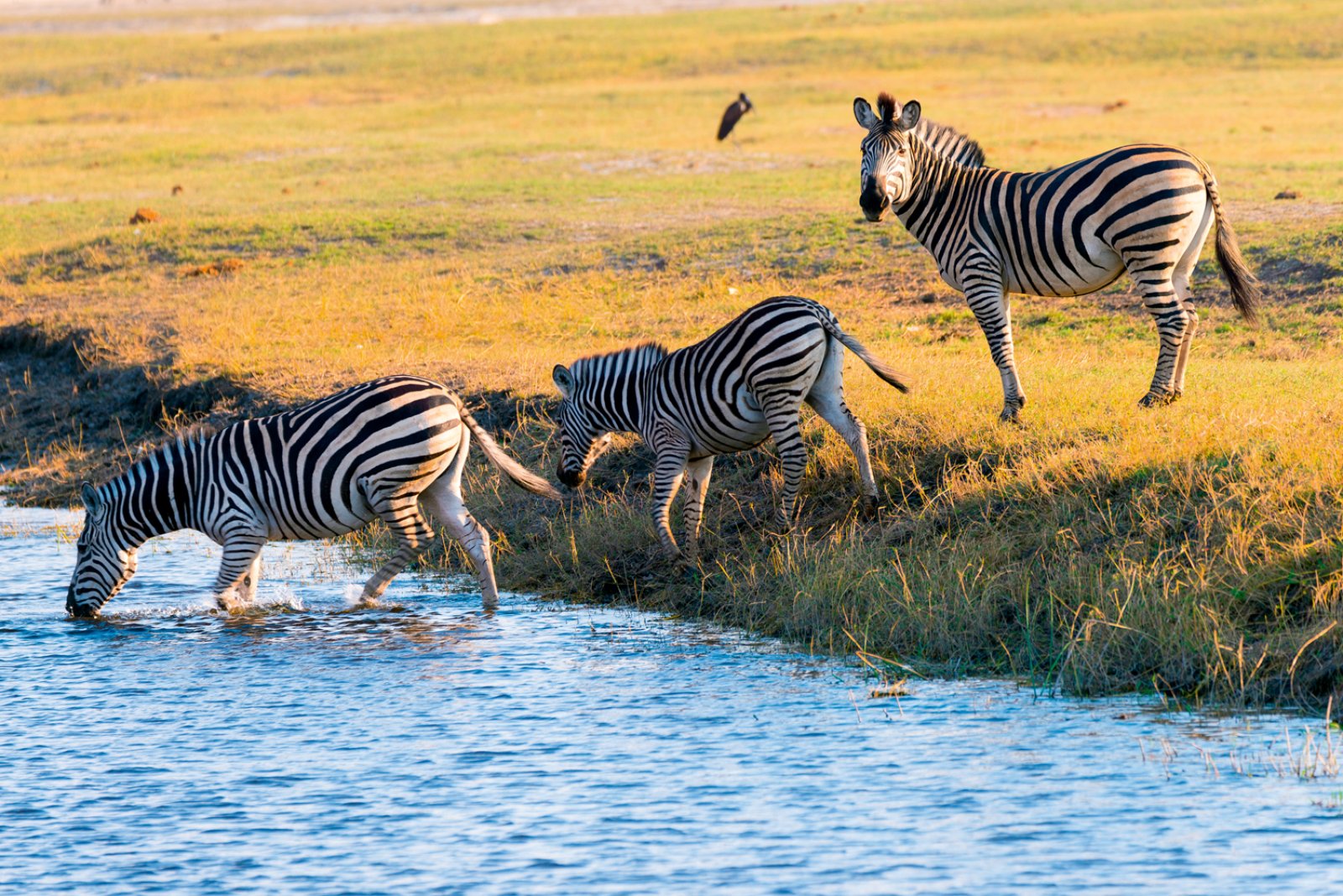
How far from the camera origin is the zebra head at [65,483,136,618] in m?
10.2

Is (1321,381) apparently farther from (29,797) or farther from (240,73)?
(240,73)

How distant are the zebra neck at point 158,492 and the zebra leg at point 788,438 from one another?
12.3ft

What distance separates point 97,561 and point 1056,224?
6.72 metres

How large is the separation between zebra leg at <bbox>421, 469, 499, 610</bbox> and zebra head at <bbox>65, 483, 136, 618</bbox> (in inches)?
80.3

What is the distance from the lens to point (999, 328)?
10.9 m

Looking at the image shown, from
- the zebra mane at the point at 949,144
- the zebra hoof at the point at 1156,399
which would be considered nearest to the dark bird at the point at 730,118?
the zebra mane at the point at 949,144

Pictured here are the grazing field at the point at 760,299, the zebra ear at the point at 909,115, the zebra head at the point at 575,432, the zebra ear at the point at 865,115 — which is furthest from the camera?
the zebra ear at the point at 865,115

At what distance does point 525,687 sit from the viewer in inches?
333

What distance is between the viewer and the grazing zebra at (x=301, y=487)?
988 centimetres

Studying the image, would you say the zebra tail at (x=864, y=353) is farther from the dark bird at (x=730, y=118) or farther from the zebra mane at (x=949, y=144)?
the dark bird at (x=730, y=118)

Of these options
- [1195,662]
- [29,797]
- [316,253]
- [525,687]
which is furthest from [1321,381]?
[316,253]

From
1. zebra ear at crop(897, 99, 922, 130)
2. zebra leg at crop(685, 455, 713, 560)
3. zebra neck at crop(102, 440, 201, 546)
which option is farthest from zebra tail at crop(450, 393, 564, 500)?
zebra ear at crop(897, 99, 922, 130)

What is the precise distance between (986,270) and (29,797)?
7.02 metres

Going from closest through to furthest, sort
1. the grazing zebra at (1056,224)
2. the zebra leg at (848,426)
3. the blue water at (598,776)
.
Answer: the blue water at (598,776)
the zebra leg at (848,426)
the grazing zebra at (1056,224)
